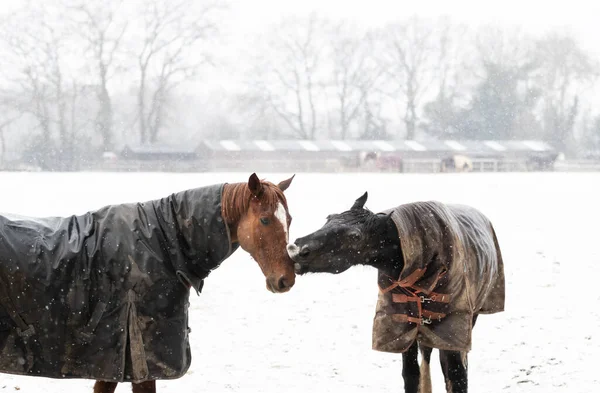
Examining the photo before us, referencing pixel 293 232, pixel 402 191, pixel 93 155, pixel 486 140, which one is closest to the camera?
pixel 293 232

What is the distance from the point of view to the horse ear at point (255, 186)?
409cm

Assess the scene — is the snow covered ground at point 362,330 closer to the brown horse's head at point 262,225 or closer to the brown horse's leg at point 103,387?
the brown horse's leg at point 103,387

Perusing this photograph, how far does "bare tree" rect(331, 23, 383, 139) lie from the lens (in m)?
59.2

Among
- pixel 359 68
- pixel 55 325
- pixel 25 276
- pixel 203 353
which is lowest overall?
pixel 203 353

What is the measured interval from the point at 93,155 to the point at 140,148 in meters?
3.00

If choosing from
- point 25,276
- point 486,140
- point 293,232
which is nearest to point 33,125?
point 486,140

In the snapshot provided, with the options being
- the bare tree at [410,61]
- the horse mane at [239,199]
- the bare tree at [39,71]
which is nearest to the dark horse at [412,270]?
the horse mane at [239,199]

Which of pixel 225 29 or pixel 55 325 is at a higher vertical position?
pixel 225 29

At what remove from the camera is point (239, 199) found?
4.13 metres

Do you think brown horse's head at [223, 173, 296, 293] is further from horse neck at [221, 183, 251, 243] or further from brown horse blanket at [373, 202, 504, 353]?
brown horse blanket at [373, 202, 504, 353]

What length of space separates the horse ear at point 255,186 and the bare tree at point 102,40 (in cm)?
4656

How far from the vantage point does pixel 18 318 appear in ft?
13.0

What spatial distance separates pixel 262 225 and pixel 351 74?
191 ft

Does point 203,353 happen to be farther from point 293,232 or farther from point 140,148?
point 140,148
